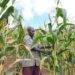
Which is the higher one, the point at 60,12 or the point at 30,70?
the point at 60,12

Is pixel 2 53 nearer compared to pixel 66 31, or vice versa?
pixel 2 53

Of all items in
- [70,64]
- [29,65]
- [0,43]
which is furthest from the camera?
[29,65]

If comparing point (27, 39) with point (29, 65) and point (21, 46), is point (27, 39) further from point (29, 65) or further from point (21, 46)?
point (21, 46)

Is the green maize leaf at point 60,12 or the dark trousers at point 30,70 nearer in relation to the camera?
the green maize leaf at point 60,12

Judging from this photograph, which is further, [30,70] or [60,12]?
[30,70]

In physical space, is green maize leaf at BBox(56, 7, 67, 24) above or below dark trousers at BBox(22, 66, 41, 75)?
above

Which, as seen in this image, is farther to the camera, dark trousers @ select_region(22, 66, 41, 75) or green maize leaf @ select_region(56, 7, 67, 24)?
dark trousers @ select_region(22, 66, 41, 75)

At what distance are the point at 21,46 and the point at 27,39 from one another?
1696 millimetres

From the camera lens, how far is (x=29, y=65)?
3.73 m

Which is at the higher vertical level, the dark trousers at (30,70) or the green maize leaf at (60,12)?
the green maize leaf at (60,12)

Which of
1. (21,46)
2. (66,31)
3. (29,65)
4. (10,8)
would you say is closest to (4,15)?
(10,8)

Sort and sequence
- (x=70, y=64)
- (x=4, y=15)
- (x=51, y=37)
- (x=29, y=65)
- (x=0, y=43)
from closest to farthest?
(x=4, y=15) < (x=0, y=43) < (x=51, y=37) < (x=70, y=64) < (x=29, y=65)

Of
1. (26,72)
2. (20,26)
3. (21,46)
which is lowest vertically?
(26,72)

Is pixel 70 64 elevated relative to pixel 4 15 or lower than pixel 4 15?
lower
